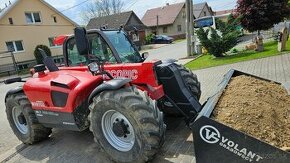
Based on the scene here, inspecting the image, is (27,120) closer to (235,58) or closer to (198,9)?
(235,58)

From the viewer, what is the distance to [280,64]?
10.9 m

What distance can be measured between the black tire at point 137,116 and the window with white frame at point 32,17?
29.4 meters

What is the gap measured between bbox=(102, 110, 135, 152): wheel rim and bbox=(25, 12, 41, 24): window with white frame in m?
29.2

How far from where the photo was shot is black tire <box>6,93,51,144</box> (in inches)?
219

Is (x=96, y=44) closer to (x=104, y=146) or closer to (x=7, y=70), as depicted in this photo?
(x=104, y=146)

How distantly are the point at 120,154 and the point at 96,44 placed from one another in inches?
84.5

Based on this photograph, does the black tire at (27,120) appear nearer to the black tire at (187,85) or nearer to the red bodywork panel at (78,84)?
the red bodywork panel at (78,84)

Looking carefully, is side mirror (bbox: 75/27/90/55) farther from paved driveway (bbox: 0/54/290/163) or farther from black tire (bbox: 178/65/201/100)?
black tire (bbox: 178/65/201/100)

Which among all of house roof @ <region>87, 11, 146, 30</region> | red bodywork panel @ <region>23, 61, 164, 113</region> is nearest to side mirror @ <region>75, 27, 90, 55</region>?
red bodywork panel @ <region>23, 61, 164, 113</region>

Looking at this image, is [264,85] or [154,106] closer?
[154,106]

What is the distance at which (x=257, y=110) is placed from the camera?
3.75 meters

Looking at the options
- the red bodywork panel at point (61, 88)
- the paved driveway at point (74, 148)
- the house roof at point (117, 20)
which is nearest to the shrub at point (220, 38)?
the paved driveway at point (74, 148)

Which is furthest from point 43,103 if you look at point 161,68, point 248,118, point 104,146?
point 248,118

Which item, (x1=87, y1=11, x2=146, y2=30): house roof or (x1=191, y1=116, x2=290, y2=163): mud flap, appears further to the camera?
(x1=87, y1=11, x2=146, y2=30): house roof
